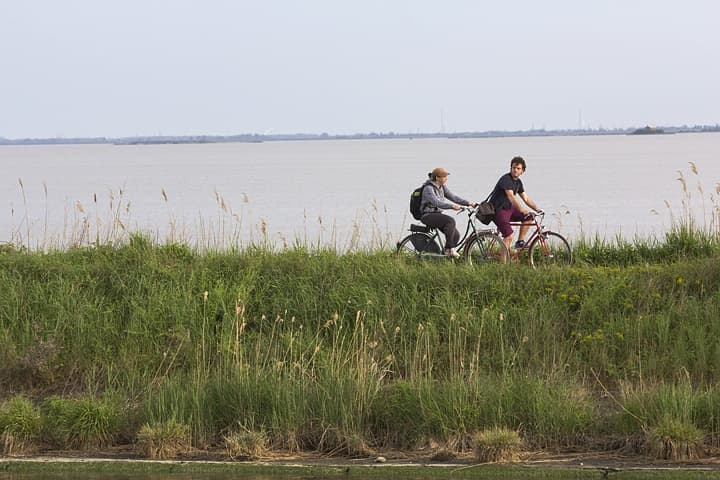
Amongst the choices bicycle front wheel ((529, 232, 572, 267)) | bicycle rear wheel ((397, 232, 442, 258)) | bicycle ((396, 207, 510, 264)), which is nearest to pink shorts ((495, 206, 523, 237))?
bicycle ((396, 207, 510, 264))

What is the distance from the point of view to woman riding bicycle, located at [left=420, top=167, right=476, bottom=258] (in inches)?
595

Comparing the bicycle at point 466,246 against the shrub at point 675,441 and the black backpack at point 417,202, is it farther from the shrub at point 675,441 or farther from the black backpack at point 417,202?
the shrub at point 675,441

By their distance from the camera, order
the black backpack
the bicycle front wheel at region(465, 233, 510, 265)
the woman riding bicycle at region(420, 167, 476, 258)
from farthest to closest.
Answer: the black backpack, the woman riding bicycle at region(420, 167, 476, 258), the bicycle front wheel at region(465, 233, 510, 265)

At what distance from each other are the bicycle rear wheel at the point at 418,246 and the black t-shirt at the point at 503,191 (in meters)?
1.02

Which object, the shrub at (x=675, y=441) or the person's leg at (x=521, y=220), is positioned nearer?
the shrub at (x=675, y=441)

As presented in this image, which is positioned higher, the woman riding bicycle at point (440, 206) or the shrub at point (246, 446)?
the woman riding bicycle at point (440, 206)

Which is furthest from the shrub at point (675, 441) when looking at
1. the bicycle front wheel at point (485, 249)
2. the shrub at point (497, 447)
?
the bicycle front wheel at point (485, 249)

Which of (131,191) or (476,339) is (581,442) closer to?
(476,339)

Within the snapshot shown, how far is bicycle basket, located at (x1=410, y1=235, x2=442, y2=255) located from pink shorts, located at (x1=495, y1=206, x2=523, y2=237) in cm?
90

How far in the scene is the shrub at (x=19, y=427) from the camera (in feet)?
32.5

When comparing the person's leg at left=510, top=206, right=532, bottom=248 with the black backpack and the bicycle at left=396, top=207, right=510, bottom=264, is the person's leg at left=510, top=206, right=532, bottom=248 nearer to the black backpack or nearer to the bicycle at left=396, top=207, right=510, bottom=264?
the bicycle at left=396, top=207, right=510, bottom=264

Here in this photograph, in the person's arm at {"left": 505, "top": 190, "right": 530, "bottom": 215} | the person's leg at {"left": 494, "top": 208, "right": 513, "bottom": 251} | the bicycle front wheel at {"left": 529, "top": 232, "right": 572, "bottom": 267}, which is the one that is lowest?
the bicycle front wheel at {"left": 529, "top": 232, "right": 572, "bottom": 267}

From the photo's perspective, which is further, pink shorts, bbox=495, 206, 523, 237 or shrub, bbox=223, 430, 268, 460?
pink shorts, bbox=495, 206, 523, 237

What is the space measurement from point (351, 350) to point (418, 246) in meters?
4.01
